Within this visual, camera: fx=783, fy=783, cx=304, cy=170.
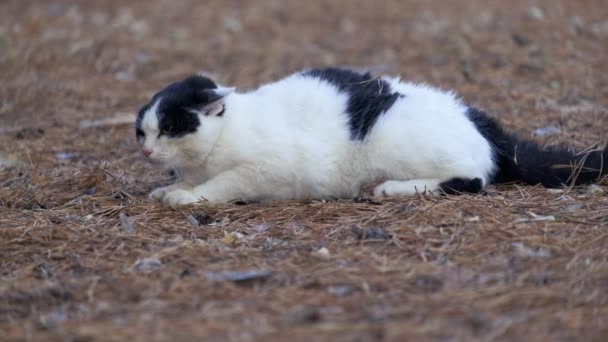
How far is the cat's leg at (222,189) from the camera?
177 inches

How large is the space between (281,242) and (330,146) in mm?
955

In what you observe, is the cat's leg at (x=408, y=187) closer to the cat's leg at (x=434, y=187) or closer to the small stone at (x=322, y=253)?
the cat's leg at (x=434, y=187)

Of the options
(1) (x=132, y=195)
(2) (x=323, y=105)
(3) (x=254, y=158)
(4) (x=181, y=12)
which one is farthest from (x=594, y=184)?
(4) (x=181, y=12)

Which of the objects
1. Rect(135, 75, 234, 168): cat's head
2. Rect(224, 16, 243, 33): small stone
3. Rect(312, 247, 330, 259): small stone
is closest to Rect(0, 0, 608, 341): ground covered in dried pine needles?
Rect(312, 247, 330, 259): small stone

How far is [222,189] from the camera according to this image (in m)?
4.50

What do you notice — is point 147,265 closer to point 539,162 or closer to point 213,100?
point 213,100

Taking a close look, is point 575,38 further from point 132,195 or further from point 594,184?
point 132,195

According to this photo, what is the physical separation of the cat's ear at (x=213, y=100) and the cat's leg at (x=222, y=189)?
1.19ft

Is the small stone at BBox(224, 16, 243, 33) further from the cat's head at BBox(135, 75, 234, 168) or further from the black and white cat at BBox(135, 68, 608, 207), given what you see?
the cat's head at BBox(135, 75, 234, 168)

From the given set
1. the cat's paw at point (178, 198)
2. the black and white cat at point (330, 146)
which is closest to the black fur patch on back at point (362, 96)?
the black and white cat at point (330, 146)

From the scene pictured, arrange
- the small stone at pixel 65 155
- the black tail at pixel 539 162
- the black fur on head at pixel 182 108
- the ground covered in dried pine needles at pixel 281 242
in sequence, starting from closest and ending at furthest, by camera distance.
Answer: the ground covered in dried pine needles at pixel 281 242 → the black fur on head at pixel 182 108 → the black tail at pixel 539 162 → the small stone at pixel 65 155

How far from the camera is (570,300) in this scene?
9.73 ft

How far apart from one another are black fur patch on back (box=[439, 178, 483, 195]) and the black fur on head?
136 centimetres

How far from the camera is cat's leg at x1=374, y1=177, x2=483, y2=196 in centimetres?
440
